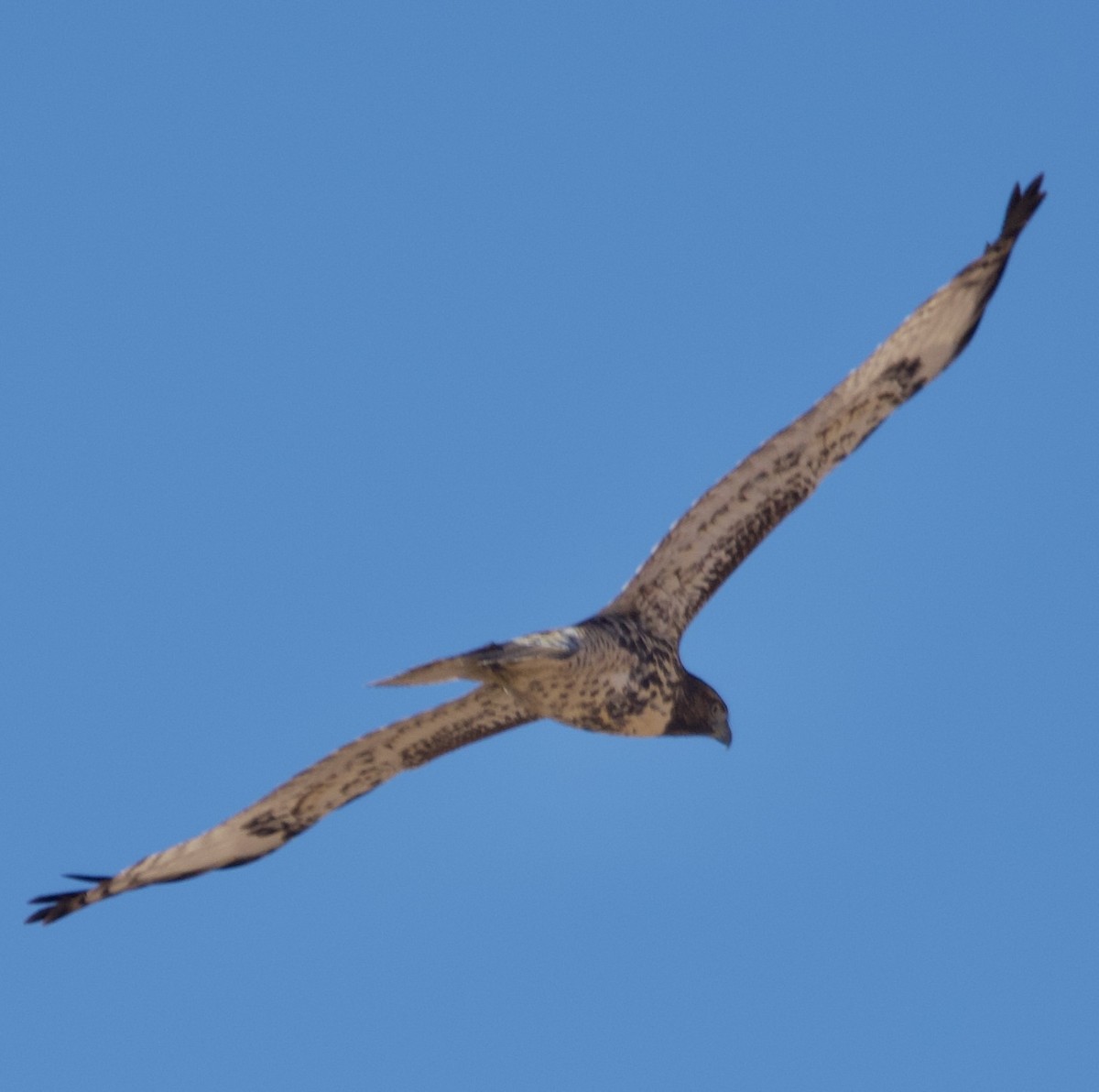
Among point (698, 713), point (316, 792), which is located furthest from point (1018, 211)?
point (316, 792)

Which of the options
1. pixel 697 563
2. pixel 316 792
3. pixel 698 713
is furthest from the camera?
pixel 316 792

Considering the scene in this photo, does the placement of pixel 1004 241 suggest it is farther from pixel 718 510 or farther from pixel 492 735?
pixel 492 735

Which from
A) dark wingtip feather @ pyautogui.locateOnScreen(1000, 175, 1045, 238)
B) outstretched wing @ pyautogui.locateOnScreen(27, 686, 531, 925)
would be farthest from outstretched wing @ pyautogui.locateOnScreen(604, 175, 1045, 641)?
outstretched wing @ pyautogui.locateOnScreen(27, 686, 531, 925)

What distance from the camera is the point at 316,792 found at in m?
12.4

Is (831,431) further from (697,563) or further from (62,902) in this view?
(62,902)

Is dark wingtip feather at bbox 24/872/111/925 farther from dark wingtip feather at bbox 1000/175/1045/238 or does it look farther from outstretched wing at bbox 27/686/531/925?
dark wingtip feather at bbox 1000/175/1045/238

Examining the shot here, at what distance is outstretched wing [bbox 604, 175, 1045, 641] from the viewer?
11266 mm

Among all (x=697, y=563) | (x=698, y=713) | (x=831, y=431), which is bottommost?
(x=698, y=713)

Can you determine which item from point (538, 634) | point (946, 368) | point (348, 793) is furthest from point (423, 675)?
point (946, 368)

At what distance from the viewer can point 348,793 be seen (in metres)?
12.4

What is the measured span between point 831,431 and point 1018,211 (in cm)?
153

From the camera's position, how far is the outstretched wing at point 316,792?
1207 cm

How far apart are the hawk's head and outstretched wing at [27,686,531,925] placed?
0.88 m

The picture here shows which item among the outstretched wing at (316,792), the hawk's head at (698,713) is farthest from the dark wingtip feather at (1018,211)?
the outstretched wing at (316,792)
